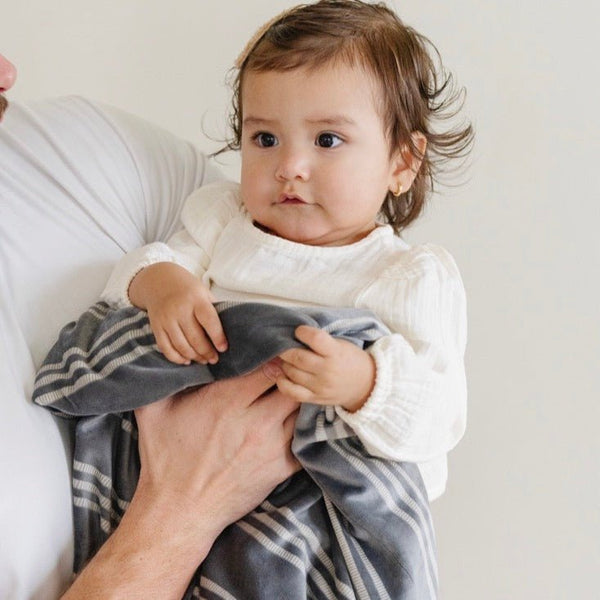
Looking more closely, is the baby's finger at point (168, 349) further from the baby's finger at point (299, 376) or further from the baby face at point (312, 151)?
the baby face at point (312, 151)

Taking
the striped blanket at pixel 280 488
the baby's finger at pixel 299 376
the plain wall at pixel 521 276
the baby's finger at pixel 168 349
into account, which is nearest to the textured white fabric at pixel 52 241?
the striped blanket at pixel 280 488

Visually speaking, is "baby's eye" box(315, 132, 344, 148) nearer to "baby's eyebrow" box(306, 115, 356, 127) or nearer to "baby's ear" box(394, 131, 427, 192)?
"baby's eyebrow" box(306, 115, 356, 127)

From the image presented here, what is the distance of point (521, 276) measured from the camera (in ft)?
5.82

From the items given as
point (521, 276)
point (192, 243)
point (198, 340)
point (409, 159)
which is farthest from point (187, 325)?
point (521, 276)

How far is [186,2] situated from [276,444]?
3.76ft

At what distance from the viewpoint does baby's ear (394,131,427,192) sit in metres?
1.31

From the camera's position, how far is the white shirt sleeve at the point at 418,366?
1038 millimetres

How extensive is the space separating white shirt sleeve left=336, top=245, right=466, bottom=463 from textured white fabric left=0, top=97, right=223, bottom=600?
0.36 meters

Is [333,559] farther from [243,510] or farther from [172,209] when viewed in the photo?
[172,209]

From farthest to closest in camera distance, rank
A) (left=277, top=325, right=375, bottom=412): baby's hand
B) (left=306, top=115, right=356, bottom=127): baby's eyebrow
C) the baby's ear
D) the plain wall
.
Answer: the plain wall, the baby's ear, (left=306, top=115, right=356, bottom=127): baby's eyebrow, (left=277, top=325, right=375, bottom=412): baby's hand

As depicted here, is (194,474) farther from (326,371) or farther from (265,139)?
(265,139)

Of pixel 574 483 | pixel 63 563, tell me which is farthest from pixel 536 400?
pixel 63 563

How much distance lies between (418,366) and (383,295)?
12cm

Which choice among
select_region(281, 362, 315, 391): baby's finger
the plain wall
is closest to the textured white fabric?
select_region(281, 362, 315, 391): baby's finger
